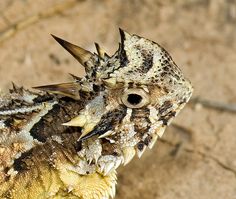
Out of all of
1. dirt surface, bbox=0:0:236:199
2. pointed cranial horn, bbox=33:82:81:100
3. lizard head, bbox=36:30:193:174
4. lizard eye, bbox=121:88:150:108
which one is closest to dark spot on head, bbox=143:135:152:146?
lizard head, bbox=36:30:193:174

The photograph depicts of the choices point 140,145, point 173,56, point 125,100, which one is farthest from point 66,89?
point 173,56

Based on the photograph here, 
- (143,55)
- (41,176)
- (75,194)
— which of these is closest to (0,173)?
(41,176)

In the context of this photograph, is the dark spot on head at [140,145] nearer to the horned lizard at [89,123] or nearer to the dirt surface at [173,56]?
the horned lizard at [89,123]

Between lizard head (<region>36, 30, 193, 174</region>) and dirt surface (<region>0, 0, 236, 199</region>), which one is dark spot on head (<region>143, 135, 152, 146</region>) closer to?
lizard head (<region>36, 30, 193, 174</region>)

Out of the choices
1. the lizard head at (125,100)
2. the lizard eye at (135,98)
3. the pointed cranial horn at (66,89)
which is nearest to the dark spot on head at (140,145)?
the lizard head at (125,100)

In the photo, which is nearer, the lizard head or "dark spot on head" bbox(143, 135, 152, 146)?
the lizard head

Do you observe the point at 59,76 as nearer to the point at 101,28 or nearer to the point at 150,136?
the point at 101,28

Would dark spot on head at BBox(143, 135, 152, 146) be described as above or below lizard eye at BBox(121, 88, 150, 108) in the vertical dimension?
below
